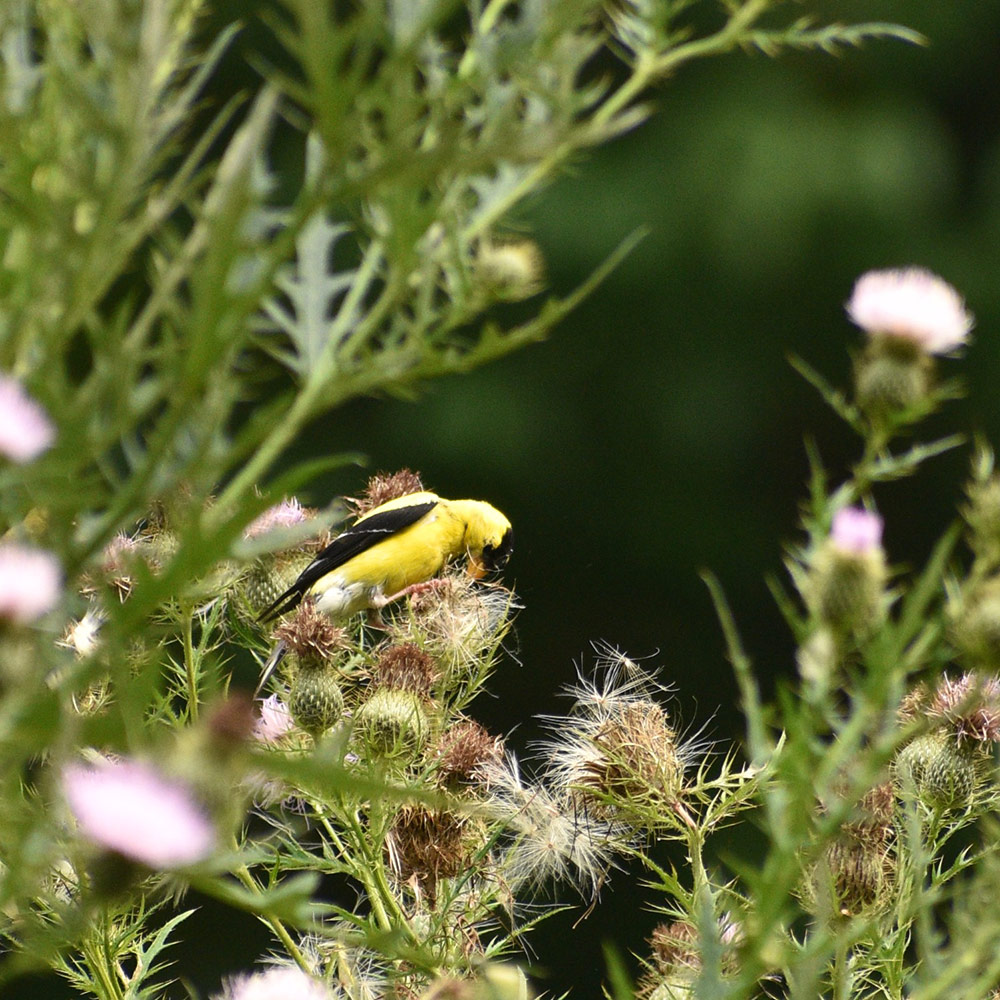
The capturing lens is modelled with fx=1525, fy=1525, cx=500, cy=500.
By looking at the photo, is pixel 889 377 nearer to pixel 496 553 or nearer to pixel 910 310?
pixel 910 310

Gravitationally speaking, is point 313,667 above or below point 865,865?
above

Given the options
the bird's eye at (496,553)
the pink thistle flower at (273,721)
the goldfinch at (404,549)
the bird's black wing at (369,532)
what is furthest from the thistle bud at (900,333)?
the bird's eye at (496,553)

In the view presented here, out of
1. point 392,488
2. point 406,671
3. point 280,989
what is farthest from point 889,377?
point 392,488

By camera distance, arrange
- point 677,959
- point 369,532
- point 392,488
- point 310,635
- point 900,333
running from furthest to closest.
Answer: point 369,532 → point 392,488 → point 310,635 → point 677,959 → point 900,333

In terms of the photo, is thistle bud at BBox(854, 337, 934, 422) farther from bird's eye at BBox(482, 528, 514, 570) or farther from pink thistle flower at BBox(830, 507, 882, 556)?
bird's eye at BBox(482, 528, 514, 570)

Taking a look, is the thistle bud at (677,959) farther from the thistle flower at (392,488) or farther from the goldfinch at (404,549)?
the goldfinch at (404,549)

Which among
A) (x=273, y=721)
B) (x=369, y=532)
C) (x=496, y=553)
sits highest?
(x=273, y=721)
